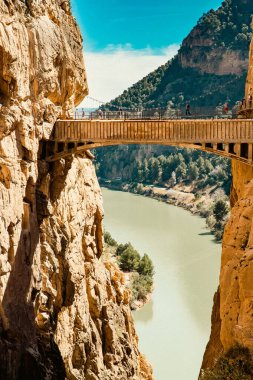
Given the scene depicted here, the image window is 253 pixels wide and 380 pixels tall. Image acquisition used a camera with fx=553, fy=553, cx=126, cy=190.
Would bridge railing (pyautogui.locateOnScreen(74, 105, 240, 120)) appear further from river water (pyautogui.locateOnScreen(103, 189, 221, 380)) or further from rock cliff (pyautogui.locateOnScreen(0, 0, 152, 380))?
river water (pyautogui.locateOnScreen(103, 189, 221, 380))

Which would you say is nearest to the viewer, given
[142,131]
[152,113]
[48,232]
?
[48,232]

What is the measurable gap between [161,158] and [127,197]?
60.9ft

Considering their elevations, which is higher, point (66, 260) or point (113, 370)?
point (66, 260)

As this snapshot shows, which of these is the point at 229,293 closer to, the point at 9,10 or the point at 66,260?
the point at 66,260

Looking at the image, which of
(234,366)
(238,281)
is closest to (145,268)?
(238,281)

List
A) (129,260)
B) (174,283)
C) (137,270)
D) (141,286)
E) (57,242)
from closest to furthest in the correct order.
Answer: (57,242) < (141,286) < (174,283) < (137,270) < (129,260)

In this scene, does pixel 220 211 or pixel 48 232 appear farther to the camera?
pixel 220 211

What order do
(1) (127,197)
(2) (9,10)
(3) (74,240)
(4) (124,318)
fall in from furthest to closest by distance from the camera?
(1) (127,197) → (4) (124,318) → (3) (74,240) → (2) (9,10)

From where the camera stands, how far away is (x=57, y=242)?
1983 centimetres

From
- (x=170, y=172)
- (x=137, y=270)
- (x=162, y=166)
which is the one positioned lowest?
(x=137, y=270)

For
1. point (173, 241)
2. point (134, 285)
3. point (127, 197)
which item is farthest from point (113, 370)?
A: point (127, 197)

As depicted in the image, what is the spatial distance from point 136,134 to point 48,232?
4664 millimetres

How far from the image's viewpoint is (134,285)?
40562 millimetres

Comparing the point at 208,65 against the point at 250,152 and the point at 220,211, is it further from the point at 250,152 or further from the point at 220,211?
the point at 250,152
